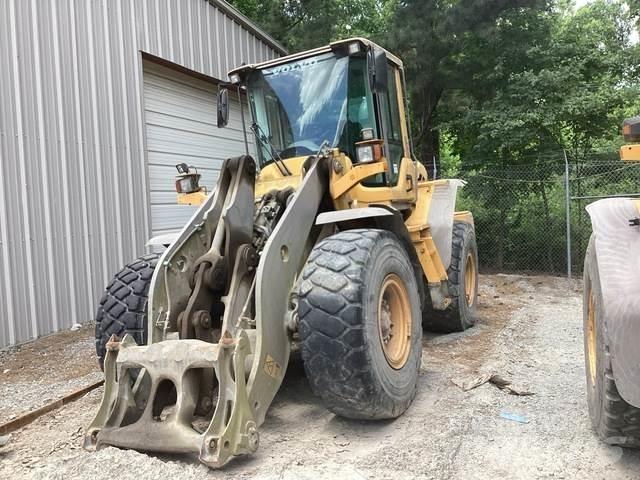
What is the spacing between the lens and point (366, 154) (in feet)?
15.6

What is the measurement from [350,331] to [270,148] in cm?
239

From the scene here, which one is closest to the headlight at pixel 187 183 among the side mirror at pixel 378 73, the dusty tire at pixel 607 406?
the side mirror at pixel 378 73

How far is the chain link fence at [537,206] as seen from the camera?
10.2m

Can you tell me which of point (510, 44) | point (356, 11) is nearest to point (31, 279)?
point (510, 44)

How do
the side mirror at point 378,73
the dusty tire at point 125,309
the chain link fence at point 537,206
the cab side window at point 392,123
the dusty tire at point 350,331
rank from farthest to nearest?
1. the chain link fence at point 537,206
2. the cab side window at point 392,123
3. the side mirror at point 378,73
4. the dusty tire at point 125,309
5. the dusty tire at point 350,331

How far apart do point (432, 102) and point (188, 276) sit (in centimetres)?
973

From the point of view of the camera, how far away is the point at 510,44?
11203mm

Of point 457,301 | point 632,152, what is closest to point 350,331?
point 632,152

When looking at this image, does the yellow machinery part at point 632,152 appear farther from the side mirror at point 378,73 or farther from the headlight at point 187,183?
the headlight at point 187,183

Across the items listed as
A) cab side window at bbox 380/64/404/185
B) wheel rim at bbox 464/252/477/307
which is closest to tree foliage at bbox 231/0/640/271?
wheel rim at bbox 464/252/477/307

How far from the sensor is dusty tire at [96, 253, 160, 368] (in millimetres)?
4246

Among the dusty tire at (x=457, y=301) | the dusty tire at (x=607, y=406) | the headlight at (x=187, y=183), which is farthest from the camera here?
the dusty tire at (x=457, y=301)

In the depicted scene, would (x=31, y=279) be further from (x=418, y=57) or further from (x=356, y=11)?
(x=356, y=11)

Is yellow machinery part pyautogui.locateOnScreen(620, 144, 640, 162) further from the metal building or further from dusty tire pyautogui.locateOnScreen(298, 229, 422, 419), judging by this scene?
the metal building
